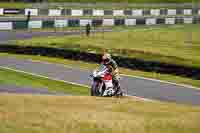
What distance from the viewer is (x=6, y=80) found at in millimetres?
22125

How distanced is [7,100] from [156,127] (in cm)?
412

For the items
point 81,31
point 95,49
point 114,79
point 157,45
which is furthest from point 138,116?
point 81,31

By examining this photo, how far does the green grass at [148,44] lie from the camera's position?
95.8ft

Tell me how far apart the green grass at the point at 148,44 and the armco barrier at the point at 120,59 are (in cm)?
112

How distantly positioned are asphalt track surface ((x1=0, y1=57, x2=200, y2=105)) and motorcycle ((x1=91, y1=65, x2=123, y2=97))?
3379 millimetres

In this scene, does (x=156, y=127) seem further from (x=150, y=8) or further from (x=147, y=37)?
(x=150, y=8)

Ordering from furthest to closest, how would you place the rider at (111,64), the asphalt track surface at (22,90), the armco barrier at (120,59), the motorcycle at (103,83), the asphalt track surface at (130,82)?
the armco barrier at (120,59) → the asphalt track surface at (130,82) → the asphalt track surface at (22,90) → the motorcycle at (103,83) → the rider at (111,64)

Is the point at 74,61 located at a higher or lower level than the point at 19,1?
lower

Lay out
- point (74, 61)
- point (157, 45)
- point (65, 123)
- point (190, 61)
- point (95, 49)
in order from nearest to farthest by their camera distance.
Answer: point (65, 123), point (190, 61), point (74, 61), point (95, 49), point (157, 45)

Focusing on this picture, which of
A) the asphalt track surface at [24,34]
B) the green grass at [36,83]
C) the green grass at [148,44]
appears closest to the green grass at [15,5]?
the asphalt track surface at [24,34]

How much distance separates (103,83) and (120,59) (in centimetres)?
1078

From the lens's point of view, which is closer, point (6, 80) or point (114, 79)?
point (114, 79)

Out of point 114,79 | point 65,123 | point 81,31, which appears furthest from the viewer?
point 81,31

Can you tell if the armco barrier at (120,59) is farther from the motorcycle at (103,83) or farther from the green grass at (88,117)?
the green grass at (88,117)
